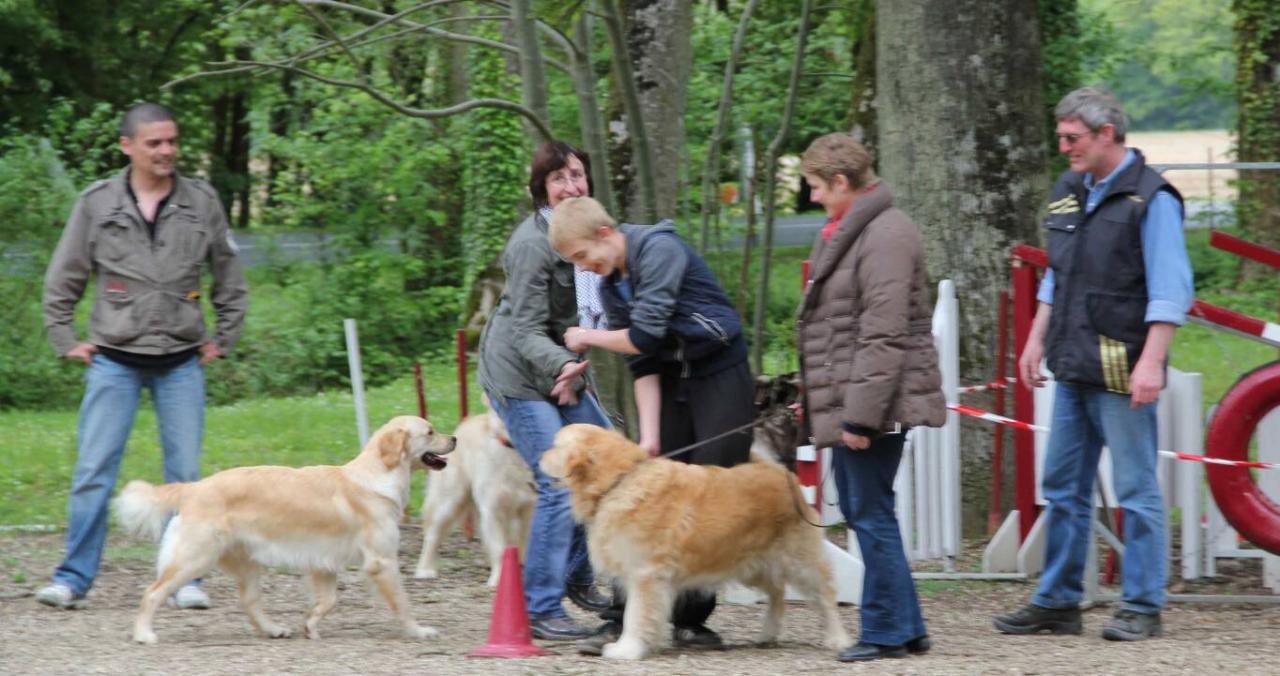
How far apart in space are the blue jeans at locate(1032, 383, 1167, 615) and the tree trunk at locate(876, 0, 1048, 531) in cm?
226

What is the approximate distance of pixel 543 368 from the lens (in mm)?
5816

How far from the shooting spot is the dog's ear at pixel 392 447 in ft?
20.5

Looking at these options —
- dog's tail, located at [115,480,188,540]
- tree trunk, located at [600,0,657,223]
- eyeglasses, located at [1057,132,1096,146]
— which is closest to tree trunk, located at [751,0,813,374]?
tree trunk, located at [600,0,657,223]

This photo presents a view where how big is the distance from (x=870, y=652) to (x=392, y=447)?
6.71 ft

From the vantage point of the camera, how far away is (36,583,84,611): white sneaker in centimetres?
671

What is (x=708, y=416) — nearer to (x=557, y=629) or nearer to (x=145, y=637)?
(x=557, y=629)

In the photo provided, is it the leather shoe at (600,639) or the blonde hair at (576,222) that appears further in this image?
the leather shoe at (600,639)

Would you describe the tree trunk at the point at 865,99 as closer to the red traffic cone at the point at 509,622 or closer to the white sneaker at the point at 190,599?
the white sneaker at the point at 190,599

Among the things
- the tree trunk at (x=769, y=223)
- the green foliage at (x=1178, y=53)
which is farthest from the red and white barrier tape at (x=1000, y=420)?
the green foliage at (x=1178, y=53)

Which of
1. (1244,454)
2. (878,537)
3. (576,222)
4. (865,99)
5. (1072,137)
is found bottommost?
(878,537)

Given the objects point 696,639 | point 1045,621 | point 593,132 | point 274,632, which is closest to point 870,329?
point 696,639

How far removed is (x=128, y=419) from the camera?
673 centimetres

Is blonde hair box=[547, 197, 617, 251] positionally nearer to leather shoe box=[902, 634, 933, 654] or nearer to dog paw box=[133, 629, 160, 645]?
leather shoe box=[902, 634, 933, 654]

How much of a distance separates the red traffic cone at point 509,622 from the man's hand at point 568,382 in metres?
0.64
